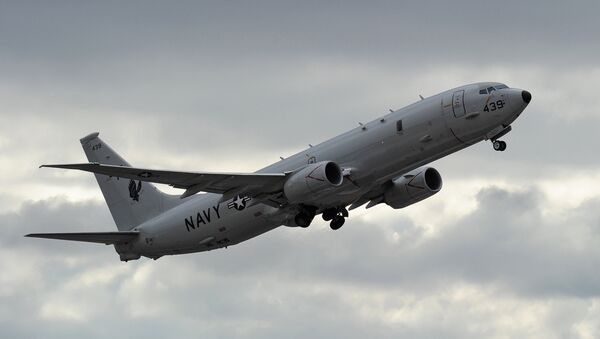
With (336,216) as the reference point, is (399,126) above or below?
above

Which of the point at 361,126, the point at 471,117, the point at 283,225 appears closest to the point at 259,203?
the point at 283,225

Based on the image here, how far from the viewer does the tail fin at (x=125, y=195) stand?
79.8 meters

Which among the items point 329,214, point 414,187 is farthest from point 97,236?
point 414,187

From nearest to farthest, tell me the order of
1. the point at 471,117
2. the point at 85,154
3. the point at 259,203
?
the point at 471,117 → the point at 259,203 → the point at 85,154

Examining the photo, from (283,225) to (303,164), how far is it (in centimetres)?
471

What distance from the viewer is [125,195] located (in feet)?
268

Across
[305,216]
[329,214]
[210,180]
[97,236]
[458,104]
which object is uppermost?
[210,180]

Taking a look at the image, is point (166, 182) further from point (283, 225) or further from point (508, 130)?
point (508, 130)

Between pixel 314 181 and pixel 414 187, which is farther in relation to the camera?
pixel 414 187

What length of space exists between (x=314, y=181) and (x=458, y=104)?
8.16 meters

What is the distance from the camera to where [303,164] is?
70.3 metres

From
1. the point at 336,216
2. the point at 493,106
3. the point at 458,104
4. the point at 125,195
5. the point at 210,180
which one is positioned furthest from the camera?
the point at 125,195

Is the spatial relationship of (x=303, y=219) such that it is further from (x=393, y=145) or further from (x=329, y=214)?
(x=393, y=145)

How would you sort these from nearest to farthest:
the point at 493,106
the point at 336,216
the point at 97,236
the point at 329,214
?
the point at 493,106 → the point at 329,214 → the point at 336,216 → the point at 97,236
